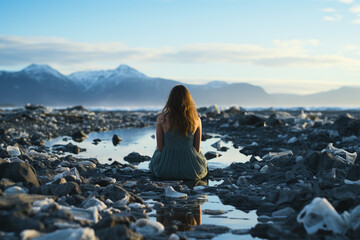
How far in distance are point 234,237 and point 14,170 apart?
3117 millimetres

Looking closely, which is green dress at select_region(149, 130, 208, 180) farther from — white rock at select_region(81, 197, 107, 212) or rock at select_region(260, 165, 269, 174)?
white rock at select_region(81, 197, 107, 212)

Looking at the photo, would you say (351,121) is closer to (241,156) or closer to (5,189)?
(241,156)

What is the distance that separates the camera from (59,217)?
158 inches

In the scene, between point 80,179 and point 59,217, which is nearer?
point 59,217

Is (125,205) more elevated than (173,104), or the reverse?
(173,104)

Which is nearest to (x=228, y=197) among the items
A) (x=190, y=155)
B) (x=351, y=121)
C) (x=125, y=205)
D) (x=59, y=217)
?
(x=125, y=205)

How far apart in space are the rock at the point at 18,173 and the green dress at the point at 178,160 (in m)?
2.55

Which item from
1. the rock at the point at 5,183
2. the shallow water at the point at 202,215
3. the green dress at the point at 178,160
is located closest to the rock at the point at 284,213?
the shallow water at the point at 202,215

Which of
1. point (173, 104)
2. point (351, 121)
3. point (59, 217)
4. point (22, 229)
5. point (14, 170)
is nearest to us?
point (22, 229)

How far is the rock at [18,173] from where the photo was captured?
5582mm

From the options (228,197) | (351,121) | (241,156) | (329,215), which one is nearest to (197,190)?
(228,197)

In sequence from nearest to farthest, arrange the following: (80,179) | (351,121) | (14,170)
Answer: (14,170)
(80,179)
(351,121)

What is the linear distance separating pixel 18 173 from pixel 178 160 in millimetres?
2965

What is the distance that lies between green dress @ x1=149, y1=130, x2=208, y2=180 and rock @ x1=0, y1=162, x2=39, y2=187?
8.36 feet
